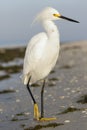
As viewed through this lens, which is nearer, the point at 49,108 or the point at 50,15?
the point at 50,15

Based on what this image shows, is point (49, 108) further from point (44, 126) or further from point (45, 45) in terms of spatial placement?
point (45, 45)

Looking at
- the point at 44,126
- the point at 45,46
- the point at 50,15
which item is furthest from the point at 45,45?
the point at 44,126

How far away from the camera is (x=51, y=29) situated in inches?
583

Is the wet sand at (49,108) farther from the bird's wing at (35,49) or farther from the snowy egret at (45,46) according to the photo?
the bird's wing at (35,49)

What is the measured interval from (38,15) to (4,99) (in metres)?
9.11

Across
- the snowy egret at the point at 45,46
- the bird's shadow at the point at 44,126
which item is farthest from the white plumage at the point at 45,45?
the bird's shadow at the point at 44,126

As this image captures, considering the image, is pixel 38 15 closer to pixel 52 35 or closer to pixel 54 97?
pixel 52 35

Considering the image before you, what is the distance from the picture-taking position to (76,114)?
1554 centimetres

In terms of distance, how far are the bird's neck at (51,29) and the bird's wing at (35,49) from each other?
9.1 inches

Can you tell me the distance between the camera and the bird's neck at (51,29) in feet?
48.6

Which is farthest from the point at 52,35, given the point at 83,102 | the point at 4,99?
the point at 4,99

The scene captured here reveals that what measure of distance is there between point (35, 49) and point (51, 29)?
776 millimetres

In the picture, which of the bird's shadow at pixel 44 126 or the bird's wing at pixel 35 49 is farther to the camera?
the bird's wing at pixel 35 49

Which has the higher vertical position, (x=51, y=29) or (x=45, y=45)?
(x=51, y=29)
